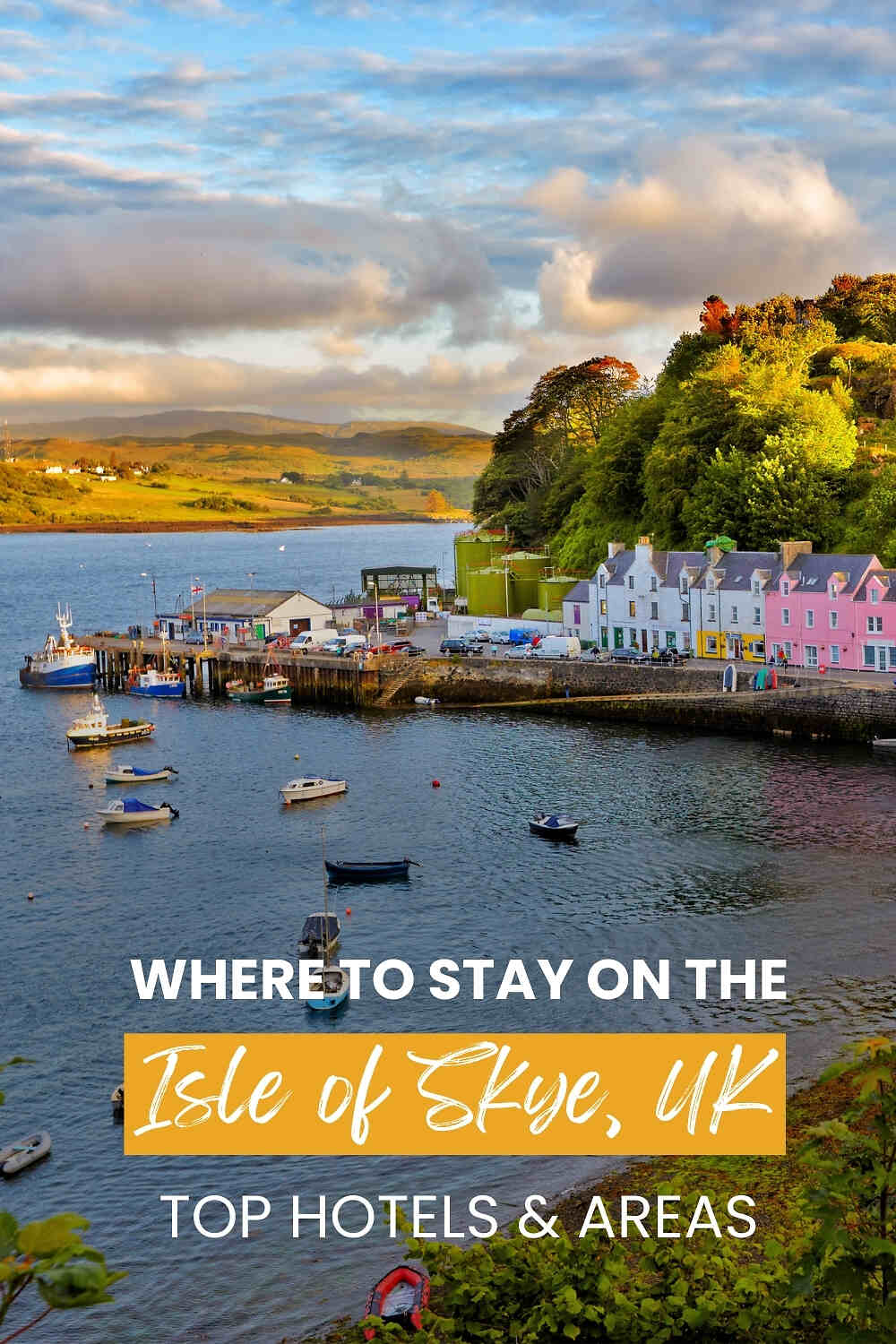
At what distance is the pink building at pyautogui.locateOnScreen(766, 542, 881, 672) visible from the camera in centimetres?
6406

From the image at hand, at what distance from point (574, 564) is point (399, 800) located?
4890 cm

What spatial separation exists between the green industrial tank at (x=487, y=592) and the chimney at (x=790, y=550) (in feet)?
97.4

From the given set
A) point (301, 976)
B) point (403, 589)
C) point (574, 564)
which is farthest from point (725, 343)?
point (301, 976)

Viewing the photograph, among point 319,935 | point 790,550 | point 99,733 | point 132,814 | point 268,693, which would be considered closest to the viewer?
point 319,935

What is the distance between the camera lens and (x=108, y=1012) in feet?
101

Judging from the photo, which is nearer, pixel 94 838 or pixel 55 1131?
pixel 55 1131

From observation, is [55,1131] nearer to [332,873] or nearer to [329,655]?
[332,873]

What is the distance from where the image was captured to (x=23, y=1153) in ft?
78.1

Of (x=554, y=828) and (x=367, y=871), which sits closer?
(x=367, y=871)

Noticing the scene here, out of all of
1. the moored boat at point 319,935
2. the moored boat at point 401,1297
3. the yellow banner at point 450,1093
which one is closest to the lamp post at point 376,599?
the moored boat at point 319,935

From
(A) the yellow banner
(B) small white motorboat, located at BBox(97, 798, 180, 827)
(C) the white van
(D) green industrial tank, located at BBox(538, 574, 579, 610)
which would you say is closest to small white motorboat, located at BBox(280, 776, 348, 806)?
(B) small white motorboat, located at BBox(97, 798, 180, 827)

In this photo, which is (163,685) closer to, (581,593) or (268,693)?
(268,693)

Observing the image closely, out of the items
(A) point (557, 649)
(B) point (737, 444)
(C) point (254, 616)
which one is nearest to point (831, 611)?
(A) point (557, 649)

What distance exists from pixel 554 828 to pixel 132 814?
54.6 feet
